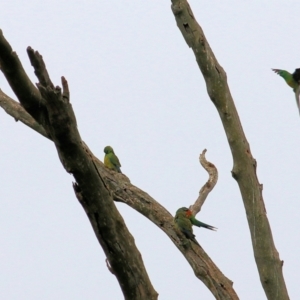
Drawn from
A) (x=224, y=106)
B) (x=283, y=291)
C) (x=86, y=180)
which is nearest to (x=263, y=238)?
(x=283, y=291)

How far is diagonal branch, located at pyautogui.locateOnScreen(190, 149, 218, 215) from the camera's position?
249 inches

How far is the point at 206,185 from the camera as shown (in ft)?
20.7

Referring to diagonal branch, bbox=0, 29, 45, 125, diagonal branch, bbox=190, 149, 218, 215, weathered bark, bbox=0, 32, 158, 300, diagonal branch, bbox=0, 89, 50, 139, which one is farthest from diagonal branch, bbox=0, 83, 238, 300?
diagonal branch, bbox=0, 29, 45, 125

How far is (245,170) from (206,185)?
166 cm

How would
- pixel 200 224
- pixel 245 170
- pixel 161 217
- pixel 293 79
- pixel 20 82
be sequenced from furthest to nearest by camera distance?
pixel 200 224 < pixel 161 217 < pixel 293 79 < pixel 245 170 < pixel 20 82

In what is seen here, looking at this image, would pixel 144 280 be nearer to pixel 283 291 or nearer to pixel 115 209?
pixel 115 209

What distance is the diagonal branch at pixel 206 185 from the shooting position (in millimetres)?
6316

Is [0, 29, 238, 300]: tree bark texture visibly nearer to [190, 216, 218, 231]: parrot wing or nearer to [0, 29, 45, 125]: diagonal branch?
[0, 29, 45, 125]: diagonal branch

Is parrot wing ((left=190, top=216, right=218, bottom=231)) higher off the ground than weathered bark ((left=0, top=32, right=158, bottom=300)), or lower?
higher

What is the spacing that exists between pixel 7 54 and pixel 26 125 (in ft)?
10.9

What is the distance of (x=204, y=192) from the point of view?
20.8ft

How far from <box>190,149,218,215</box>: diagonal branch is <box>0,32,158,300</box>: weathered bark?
2.98 metres

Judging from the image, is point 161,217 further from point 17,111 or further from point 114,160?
point 114,160

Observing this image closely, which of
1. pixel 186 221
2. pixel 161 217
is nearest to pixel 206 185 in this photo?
pixel 186 221
